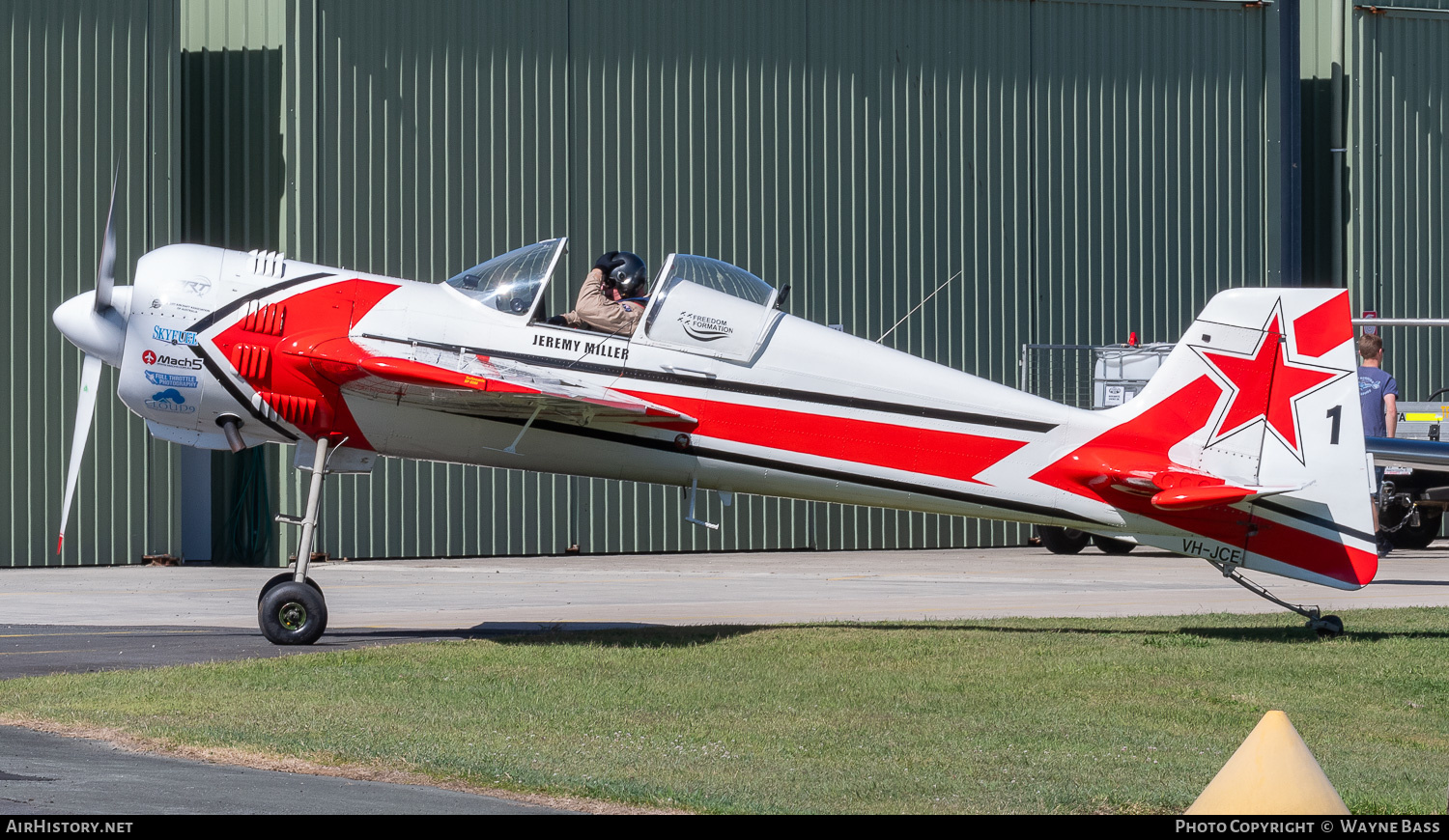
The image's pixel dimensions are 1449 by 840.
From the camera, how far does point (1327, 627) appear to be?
11.6 m

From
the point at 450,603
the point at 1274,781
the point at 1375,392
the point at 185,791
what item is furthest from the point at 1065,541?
the point at 1274,781

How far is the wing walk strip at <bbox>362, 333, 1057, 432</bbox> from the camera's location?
37.0 feet

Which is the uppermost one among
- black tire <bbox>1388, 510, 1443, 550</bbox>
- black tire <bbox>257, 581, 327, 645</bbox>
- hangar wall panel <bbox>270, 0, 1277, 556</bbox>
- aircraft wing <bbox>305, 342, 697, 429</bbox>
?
hangar wall panel <bbox>270, 0, 1277, 556</bbox>

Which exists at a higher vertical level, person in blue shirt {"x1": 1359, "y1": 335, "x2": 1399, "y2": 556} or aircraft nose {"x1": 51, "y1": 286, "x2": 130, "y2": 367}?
aircraft nose {"x1": 51, "y1": 286, "x2": 130, "y2": 367}

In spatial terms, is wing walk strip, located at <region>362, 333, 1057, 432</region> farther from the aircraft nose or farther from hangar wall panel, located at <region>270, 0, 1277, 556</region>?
hangar wall panel, located at <region>270, 0, 1277, 556</region>

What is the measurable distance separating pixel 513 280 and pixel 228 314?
213 centimetres

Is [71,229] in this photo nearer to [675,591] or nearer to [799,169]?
[675,591]

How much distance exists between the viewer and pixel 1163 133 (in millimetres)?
26094

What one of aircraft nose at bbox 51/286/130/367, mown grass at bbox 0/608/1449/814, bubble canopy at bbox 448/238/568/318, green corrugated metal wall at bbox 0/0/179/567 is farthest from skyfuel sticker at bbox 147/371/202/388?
green corrugated metal wall at bbox 0/0/179/567

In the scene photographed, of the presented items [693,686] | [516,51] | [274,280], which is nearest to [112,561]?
[516,51]

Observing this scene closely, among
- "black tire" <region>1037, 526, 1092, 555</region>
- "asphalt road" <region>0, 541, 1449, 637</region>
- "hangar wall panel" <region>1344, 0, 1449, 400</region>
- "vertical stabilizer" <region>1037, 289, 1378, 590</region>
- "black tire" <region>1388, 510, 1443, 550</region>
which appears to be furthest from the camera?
"hangar wall panel" <region>1344, 0, 1449, 400</region>

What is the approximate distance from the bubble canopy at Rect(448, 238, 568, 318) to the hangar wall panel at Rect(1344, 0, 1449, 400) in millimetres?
19706

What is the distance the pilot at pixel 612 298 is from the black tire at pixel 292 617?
280cm

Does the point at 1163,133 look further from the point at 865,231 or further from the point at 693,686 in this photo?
the point at 693,686
